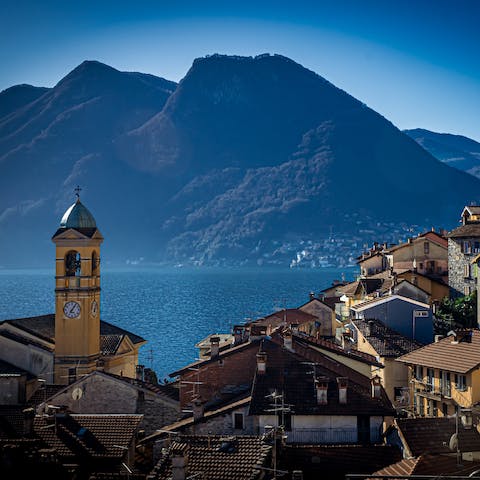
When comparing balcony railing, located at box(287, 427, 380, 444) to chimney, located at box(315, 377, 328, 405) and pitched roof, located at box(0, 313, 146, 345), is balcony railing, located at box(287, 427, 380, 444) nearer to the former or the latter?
chimney, located at box(315, 377, 328, 405)

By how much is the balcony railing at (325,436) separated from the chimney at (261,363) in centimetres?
284

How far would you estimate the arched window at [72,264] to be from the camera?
156ft

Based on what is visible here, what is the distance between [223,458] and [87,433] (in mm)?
6654

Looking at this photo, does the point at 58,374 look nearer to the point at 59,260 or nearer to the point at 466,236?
the point at 59,260

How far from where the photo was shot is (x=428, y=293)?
6875cm

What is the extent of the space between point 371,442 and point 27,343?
22.6m

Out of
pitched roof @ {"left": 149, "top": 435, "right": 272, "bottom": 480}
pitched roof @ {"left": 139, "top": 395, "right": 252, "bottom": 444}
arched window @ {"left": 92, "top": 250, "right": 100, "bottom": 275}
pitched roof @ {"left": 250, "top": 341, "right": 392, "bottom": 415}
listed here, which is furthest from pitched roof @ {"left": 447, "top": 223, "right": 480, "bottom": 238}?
pitched roof @ {"left": 149, "top": 435, "right": 272, "bottom": 480}

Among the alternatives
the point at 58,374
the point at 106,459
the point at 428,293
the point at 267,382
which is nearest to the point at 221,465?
the point at 106,459

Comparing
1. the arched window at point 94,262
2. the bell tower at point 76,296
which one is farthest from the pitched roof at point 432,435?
the arched window at point 94,262

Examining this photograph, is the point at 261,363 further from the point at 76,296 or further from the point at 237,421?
the point at 76,296

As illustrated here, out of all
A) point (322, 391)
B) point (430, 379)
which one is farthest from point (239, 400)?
point (430, 379)

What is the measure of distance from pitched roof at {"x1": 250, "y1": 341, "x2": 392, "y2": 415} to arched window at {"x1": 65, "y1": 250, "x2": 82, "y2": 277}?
1852cm

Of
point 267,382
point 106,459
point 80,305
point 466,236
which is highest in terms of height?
point 466,236

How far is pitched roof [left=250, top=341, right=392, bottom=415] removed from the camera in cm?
2900
